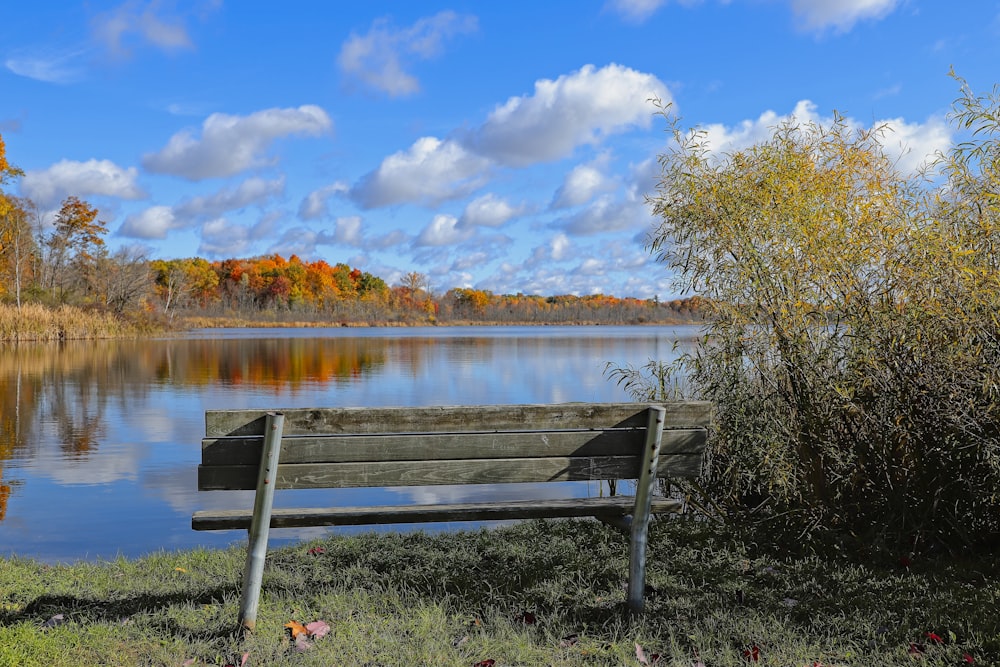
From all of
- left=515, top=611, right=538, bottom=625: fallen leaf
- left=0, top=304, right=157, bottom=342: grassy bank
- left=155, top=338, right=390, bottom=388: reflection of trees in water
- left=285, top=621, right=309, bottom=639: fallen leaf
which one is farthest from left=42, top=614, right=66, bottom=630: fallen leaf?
left=0, top=304, right=157, bottom=342: grassy bank

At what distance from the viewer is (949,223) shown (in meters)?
5.11

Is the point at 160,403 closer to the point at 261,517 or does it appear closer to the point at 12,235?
the point at 261,517

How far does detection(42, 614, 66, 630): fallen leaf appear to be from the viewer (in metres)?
3.93

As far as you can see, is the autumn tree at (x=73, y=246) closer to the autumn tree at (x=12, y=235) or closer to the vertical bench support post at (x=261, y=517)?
the autumn tree at (x=12, y=235)

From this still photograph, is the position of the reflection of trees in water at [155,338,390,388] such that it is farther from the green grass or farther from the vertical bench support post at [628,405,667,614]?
the vertical bench support post at [628,405,667,614]

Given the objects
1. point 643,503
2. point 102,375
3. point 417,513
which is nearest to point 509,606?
point 417,513

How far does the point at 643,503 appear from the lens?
162 inches

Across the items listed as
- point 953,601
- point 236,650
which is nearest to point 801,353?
point 953,601

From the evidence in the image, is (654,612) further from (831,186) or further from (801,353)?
(831,186)

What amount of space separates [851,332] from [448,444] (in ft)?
9.11

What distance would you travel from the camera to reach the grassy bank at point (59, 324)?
35.6 metres

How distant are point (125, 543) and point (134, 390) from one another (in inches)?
537

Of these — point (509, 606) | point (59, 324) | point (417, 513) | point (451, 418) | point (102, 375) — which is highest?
point (59, 324)

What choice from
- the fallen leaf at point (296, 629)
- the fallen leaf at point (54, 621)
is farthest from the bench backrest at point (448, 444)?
the fallen leaf at point (54, 621)
